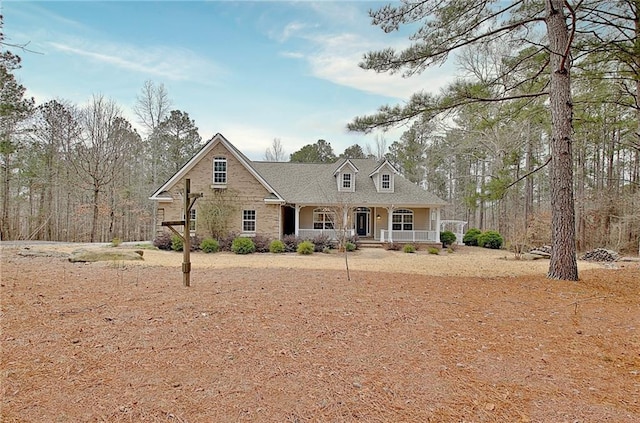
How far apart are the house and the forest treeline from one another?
395cm

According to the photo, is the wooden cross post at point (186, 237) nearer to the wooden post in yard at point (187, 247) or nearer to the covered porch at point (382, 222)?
the wooden post in yard at point (187, 247)

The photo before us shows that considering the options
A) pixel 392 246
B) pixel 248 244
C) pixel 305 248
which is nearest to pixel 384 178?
pixel 392 246

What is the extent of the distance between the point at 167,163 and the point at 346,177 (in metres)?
16.4

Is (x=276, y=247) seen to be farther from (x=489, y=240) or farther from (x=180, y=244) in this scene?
(x=489, y=240)

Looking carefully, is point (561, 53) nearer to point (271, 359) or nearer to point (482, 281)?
point (482, 281)

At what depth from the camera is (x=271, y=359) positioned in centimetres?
352

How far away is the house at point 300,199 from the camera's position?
18.2 metres

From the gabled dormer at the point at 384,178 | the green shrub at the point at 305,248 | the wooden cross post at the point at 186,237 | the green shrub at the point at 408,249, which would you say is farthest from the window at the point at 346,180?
the wooden cross post at the point at 186,237


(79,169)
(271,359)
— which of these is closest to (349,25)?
(271,359)

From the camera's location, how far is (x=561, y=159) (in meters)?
8.15

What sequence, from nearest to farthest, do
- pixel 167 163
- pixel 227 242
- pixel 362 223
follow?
pixel 227 242 < pixel 362 223 < pixel 167 163

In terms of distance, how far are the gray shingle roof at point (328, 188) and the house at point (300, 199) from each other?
56mm

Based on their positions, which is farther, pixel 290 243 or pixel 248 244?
pixel 290 243

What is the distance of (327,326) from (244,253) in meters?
12.2
